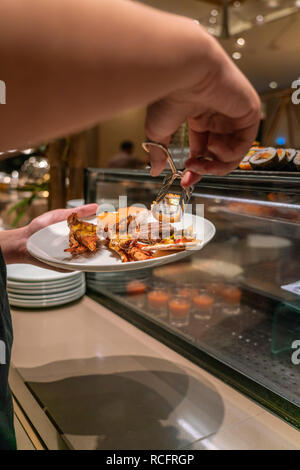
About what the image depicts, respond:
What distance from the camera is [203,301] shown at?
1163 millimetres

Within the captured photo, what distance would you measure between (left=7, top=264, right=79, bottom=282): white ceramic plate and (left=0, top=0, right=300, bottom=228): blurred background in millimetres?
430

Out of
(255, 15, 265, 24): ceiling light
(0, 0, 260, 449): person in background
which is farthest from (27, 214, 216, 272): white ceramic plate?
(255, 15, 265, 24): ceiling light

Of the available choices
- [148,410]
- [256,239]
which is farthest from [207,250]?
[148,410]

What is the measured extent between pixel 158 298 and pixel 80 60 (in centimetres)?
104

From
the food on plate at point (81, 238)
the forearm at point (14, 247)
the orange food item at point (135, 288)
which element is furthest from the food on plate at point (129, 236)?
the orange food item at point (135, 288)

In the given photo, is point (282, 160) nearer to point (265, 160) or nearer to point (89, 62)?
point (265, 160)

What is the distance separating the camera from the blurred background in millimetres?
1784

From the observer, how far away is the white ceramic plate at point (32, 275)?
128 cm

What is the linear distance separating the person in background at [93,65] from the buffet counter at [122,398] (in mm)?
652

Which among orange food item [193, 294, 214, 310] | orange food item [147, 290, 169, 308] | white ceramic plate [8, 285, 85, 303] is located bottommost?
white ceramic plate [8, 285, 85, 303]

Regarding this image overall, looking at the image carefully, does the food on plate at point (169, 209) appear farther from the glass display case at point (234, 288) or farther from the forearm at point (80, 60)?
the forearm at point (80, 60)

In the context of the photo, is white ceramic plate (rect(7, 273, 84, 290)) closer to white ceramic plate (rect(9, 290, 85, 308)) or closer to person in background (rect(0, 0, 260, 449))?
white ceramic plate (rect(9, 290, 85, 308))

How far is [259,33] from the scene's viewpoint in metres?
4.00

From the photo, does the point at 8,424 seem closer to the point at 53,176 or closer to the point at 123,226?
the point at 123,226
